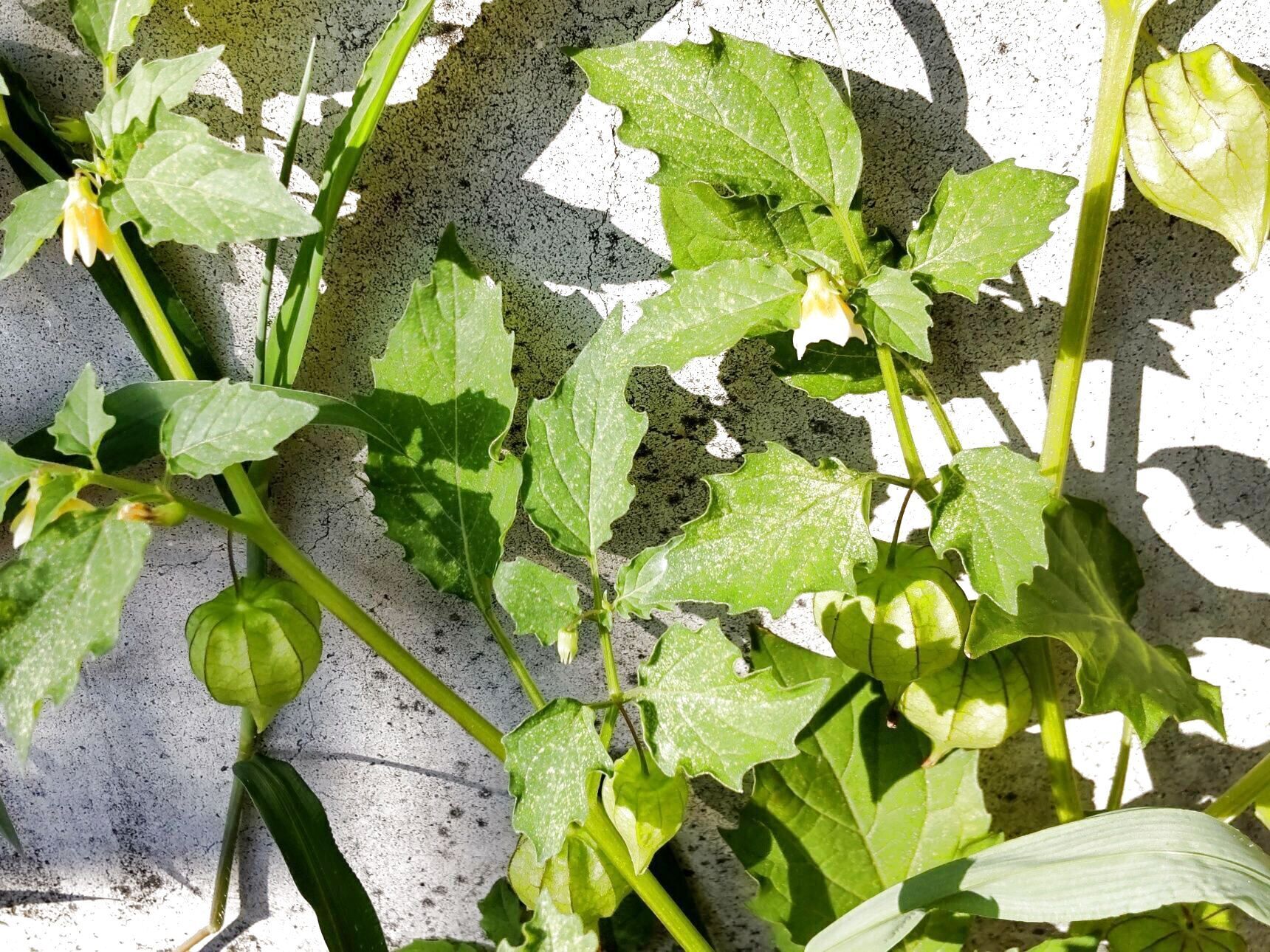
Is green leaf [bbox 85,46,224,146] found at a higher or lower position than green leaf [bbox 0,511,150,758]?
higher

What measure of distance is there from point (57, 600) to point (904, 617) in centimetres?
38

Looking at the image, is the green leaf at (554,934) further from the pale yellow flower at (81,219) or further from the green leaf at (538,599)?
the pale yellow flower at (81,219)

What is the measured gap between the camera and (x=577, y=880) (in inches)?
23.5

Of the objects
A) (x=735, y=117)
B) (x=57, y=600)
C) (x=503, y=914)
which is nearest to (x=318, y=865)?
(x=503, y=914)

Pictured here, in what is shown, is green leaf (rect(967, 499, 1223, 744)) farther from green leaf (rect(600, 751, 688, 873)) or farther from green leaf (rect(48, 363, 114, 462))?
green leaf (rect(48, 363, 114, 462))

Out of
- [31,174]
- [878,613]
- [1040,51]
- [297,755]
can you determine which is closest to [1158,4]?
[1040,51]

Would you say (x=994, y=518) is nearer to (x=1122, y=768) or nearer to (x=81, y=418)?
(x=1122, y=768)

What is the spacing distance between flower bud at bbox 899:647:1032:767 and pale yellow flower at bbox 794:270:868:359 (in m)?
0.20

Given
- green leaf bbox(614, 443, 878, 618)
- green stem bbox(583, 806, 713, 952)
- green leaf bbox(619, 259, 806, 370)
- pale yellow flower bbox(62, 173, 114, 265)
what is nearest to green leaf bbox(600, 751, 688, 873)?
green stem bbox(583, 806, 713, 952)

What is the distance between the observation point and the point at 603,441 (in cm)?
53

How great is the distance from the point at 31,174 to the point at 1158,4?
0.59 metres

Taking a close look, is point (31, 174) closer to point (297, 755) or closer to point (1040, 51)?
point (297, 755)

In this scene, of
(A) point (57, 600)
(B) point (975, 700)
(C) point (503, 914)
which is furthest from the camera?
(C) point (503, 914)

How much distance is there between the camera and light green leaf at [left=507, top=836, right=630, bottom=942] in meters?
0.59
